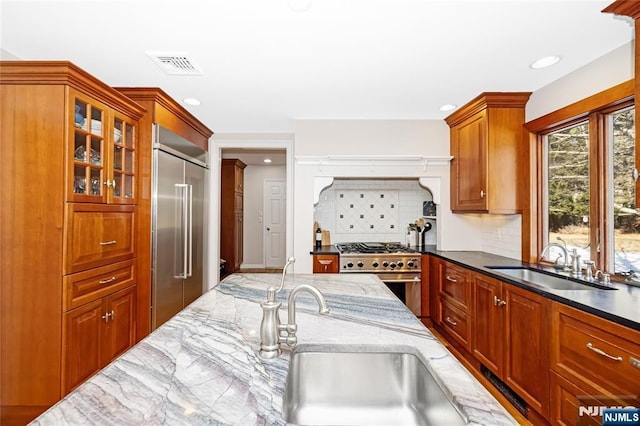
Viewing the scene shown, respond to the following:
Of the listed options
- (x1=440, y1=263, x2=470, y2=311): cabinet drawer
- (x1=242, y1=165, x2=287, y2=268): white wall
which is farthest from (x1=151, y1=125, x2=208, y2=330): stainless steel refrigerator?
(x1=242, y1=165, x2=287, y2=268): white wall

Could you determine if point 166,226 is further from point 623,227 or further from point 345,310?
point 623,227

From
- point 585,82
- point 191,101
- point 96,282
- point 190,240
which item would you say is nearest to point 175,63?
point 191,101

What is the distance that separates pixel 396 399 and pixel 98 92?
2637mm

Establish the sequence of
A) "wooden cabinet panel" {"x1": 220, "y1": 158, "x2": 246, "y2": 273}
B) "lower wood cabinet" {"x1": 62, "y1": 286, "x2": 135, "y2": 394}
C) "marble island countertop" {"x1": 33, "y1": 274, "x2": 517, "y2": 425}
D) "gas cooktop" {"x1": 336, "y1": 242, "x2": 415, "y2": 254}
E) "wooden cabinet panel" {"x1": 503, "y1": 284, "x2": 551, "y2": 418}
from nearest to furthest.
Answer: "marble island countertop" {"x1": 33, "y1": 274, "x2": 517, "y2": 425} → "wooden cabinet panel" {"x1": 503, "y1": 284, "x2": 551, "y2": 418} → "lower wood cabinet" {"x1": 62, "y1": 286, "x2": 135, "y2": 394} → "gas cooktop" {"x1": 336, "y1": 242, "x2": 415, "y2": 254} → "wooden cabinet panel" {"x1": 220, "y1": 158, "x2": 246, "y2": 273}

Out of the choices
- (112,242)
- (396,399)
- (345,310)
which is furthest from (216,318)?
(112,242)

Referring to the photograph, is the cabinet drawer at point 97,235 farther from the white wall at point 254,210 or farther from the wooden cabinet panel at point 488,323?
the white wall at point 254,210

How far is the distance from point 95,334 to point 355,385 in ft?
6.69

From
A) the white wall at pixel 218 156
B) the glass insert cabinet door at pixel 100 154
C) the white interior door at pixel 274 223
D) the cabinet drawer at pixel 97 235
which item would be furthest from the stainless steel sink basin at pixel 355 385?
the white interior door at pixel 274 223

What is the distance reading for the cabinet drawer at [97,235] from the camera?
201 cm

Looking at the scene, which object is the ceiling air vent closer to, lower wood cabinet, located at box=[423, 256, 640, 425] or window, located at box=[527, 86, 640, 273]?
lower wood cabinet, located at box=[423, 256, 640, 425]

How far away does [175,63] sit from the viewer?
7.64 feet

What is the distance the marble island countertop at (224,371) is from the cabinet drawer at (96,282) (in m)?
1.05

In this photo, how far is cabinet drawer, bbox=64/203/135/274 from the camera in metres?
2.01

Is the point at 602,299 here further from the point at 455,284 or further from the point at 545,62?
the point at 545,62
